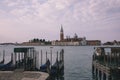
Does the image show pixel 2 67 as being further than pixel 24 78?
Yes

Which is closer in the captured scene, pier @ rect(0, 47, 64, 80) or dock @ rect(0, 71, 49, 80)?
dock @ rect(0, 71, 49, 80)

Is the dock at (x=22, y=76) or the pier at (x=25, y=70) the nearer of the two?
the dock at (x=22, y=76)

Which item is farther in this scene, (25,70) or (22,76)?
(25,70)

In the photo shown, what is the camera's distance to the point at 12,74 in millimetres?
23516

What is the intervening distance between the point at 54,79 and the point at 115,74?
10972 mm

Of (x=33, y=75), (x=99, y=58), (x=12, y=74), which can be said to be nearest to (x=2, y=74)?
(x=12, y=74)

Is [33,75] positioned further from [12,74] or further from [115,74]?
[115,74]

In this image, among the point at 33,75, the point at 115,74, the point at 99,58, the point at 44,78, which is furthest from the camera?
the point at 99,58

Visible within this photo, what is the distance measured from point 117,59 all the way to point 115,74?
4998mm

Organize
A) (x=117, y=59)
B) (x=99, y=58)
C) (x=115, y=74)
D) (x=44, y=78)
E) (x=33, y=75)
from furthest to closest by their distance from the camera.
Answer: (x=99, y=58), (x=117, y=59), (x=115, y=74), (x=33, y=75), (x=44, y=78)

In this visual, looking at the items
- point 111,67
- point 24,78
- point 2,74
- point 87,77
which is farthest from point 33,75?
point 87,77

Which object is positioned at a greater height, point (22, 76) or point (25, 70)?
point (22, 76)

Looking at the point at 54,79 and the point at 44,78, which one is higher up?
the point at 44,78

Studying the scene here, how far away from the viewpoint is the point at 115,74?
2845 centimetres
